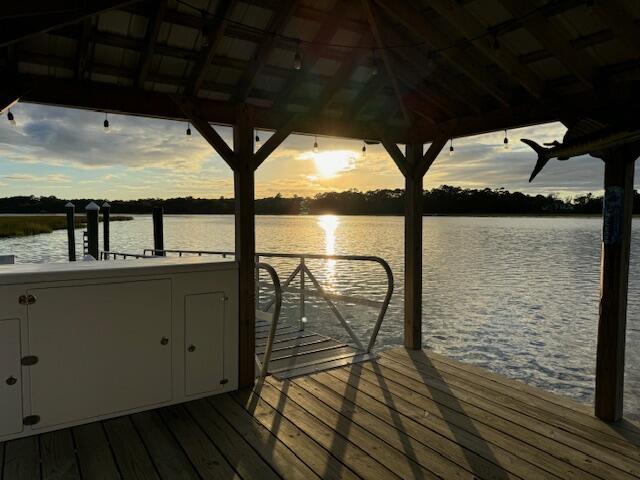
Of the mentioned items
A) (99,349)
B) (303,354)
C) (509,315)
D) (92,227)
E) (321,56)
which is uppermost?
(321,56)

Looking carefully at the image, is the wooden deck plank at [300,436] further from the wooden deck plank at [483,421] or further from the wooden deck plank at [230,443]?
the wooden deck plank at [483,421]

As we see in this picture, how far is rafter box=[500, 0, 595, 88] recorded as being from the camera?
266 centimetres

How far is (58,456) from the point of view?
2527 millimetres

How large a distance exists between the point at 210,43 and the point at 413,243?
2907 mm

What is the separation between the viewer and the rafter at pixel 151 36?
267 cm

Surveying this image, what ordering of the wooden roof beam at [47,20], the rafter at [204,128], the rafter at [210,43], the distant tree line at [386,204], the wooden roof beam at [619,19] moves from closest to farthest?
the wooden roof beam at [47,20] < the wooden roof beam at [619,19] < the rafter at [210,43] < the rafter at [204,128] < the distant tree line at [386,204]

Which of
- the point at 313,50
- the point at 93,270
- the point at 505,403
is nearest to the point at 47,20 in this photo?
the point at 93,270

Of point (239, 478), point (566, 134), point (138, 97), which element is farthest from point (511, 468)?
point (138, 97)

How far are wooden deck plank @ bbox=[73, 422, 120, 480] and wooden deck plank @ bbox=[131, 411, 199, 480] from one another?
0.72 ft

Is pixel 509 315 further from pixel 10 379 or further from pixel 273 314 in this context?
pixel 10 379

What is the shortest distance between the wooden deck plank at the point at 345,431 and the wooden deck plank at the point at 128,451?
3.36 feet

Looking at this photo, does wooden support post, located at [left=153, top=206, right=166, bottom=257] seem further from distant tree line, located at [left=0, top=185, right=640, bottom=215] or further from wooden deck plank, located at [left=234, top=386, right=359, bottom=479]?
wooden deck plank, located at [left=234, top=386, right=359, bottom=479]

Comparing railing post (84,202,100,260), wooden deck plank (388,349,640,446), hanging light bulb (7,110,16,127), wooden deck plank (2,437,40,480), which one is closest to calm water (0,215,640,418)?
wooden deck plank (388,349,640,446)

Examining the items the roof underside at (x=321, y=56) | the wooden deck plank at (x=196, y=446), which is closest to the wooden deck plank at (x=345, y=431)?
the wooden deck plank at (x=196, y=446)
